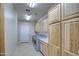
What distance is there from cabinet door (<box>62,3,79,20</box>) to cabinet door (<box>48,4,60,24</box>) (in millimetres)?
138

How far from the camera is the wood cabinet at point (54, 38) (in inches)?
70.5

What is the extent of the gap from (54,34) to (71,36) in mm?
474

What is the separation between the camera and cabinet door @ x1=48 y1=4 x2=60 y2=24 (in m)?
1.79

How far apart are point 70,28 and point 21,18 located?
0.85 meters

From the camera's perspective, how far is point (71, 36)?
4.92ft

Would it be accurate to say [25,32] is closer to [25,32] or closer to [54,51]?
[25,32]

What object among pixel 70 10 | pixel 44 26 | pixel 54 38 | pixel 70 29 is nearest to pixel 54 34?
pixel 54 38

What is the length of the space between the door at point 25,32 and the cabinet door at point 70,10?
655mm

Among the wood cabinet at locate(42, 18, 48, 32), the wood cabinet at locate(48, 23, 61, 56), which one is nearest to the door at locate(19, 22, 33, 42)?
the wood cabinet at locate(42, 18, 48, 32)

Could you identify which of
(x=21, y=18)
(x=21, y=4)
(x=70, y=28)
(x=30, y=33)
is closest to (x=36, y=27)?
(x=30, y=33)

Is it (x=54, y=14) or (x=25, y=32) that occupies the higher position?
(x=54, y=14)

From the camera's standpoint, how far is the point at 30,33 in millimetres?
1941

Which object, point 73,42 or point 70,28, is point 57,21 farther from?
point 73,42

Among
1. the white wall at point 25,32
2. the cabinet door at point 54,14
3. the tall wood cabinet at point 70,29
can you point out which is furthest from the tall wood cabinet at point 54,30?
the white wall at point 25,32
